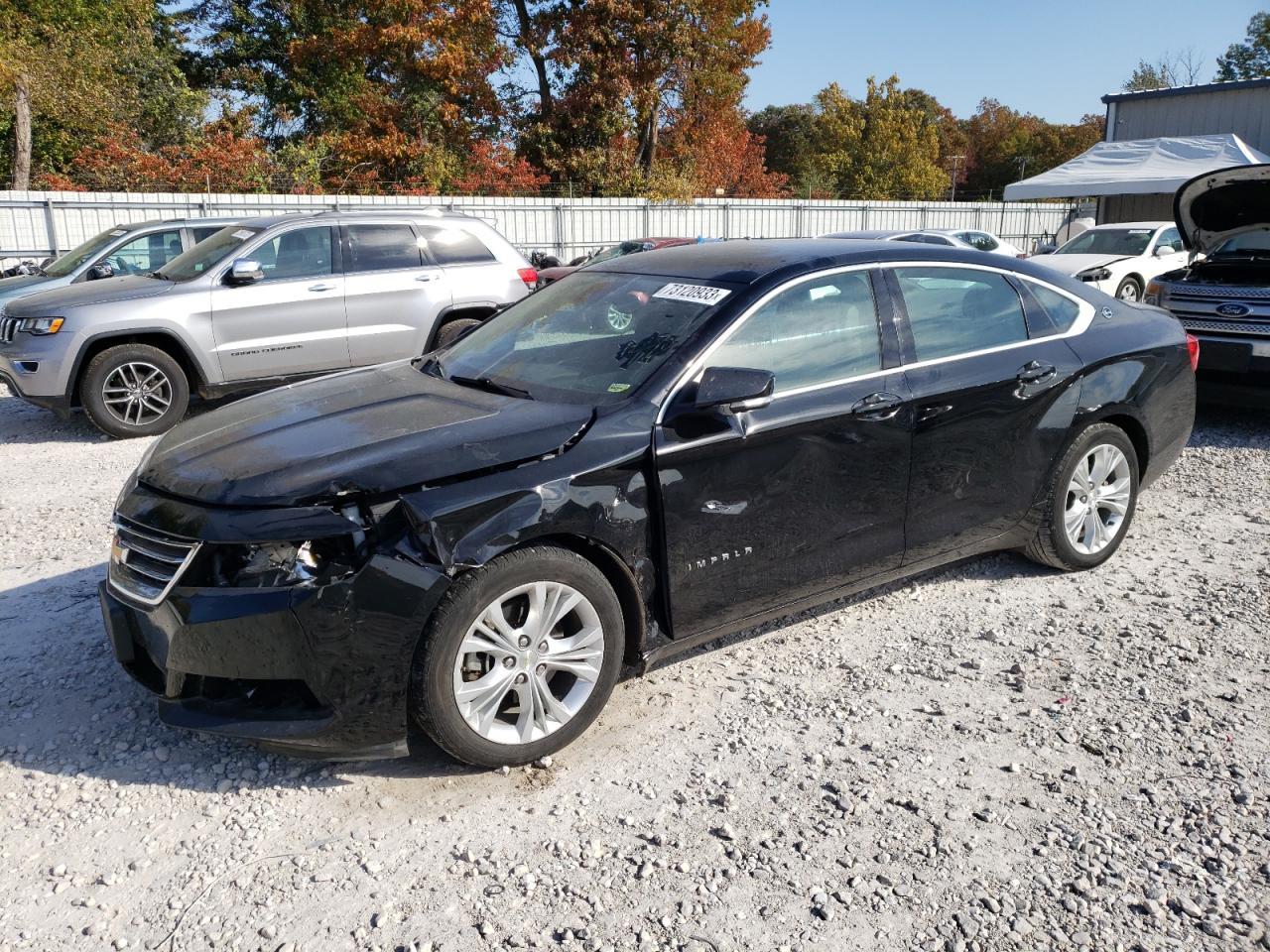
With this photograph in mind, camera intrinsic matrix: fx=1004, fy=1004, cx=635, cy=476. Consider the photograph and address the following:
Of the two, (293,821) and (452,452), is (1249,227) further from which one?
(293,821)

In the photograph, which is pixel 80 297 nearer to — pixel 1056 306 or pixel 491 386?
pixel 491 386

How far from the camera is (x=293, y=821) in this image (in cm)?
308

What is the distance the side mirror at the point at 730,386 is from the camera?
3477mm

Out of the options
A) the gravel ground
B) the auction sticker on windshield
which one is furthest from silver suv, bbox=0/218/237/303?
the auction sticker on windshield

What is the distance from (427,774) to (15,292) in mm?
9236

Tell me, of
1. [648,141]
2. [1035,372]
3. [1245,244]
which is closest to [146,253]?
[1035,372]

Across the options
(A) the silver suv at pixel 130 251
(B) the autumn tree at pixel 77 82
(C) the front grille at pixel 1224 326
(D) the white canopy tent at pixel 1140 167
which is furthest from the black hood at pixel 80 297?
(D) the white canopy tent at pixel 1140 167

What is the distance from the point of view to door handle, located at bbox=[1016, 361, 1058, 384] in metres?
4.43

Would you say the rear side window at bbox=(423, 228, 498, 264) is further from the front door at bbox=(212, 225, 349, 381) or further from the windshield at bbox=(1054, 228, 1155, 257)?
the windshield at bbox=(1054, 228, 1155, 257)

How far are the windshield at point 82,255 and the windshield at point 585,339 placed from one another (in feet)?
26.2

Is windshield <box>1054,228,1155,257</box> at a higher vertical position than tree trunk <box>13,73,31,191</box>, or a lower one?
lower

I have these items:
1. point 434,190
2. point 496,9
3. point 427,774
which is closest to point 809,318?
point 427,774

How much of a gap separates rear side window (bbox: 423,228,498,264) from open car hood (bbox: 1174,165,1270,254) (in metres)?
6.22

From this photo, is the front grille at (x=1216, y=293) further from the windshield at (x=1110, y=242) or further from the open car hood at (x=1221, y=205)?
the windshield at (x=1110, y=242)
